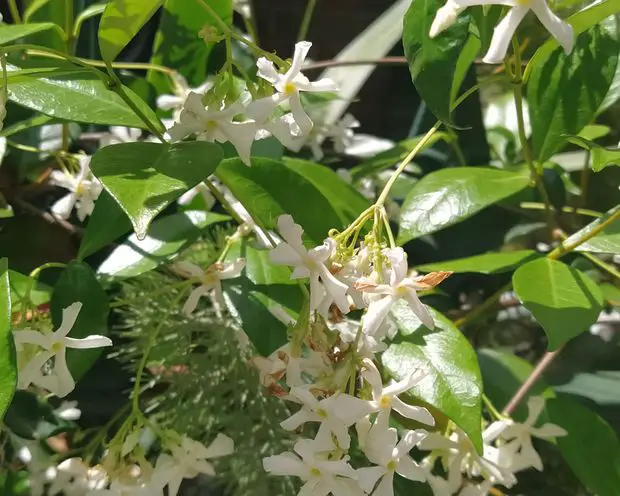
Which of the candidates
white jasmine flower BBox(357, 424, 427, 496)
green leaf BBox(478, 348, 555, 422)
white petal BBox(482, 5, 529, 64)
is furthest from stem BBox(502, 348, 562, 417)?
white petal BBox(482, 5, 529, 64)

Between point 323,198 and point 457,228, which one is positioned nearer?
point 323,198

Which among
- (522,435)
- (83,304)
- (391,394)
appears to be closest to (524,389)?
(522,435)

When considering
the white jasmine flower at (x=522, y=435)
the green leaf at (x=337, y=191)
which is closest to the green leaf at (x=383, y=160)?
the green leaf at (x=337, y=191)

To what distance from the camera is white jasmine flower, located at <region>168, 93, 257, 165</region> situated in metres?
0.33

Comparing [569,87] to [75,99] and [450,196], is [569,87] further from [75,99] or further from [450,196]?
[75,99]

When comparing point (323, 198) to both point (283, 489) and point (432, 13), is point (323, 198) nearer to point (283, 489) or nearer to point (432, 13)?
point (432, 13)

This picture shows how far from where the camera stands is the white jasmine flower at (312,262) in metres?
0.30

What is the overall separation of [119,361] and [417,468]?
278mm

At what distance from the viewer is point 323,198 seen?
0.39 m

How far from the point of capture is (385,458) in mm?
323

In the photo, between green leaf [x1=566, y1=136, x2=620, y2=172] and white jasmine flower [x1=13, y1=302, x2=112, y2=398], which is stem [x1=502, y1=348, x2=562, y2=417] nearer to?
green leaf [x1=566, y1=136, x2=620, y2=172]

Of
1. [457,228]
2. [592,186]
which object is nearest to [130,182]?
[457,228]

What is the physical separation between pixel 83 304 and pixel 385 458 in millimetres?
174

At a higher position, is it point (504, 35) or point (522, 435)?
point (504, 35)
